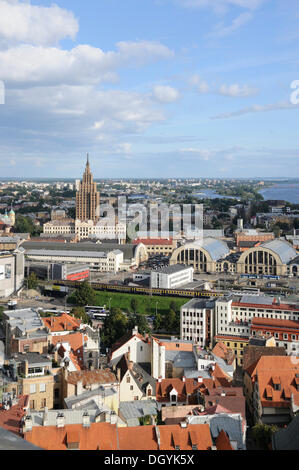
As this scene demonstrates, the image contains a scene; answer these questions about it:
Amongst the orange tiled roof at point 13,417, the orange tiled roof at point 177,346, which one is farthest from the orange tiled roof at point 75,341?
the orange tiled roof at point 13,417

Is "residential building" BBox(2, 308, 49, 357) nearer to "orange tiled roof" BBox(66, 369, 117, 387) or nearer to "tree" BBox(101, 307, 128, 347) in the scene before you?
"orange tiled roof" BBox(66, 369, 117, 387)

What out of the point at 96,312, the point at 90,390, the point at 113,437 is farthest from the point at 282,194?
the point at 113,437

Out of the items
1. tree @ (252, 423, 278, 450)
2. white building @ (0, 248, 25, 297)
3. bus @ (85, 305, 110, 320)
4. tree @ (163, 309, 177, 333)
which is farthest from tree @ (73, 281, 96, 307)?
tree @ (252, 423, 278, 450)

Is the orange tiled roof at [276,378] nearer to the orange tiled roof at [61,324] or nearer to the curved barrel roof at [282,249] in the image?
the orange tiled roof at [61,324]

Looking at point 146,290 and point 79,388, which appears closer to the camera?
point 79,388

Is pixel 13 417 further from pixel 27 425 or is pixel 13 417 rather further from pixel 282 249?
pixel 282 249

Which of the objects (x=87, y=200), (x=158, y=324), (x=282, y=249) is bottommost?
(x=158, y=324)

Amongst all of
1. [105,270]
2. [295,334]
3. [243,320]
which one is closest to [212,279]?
[105,270]
